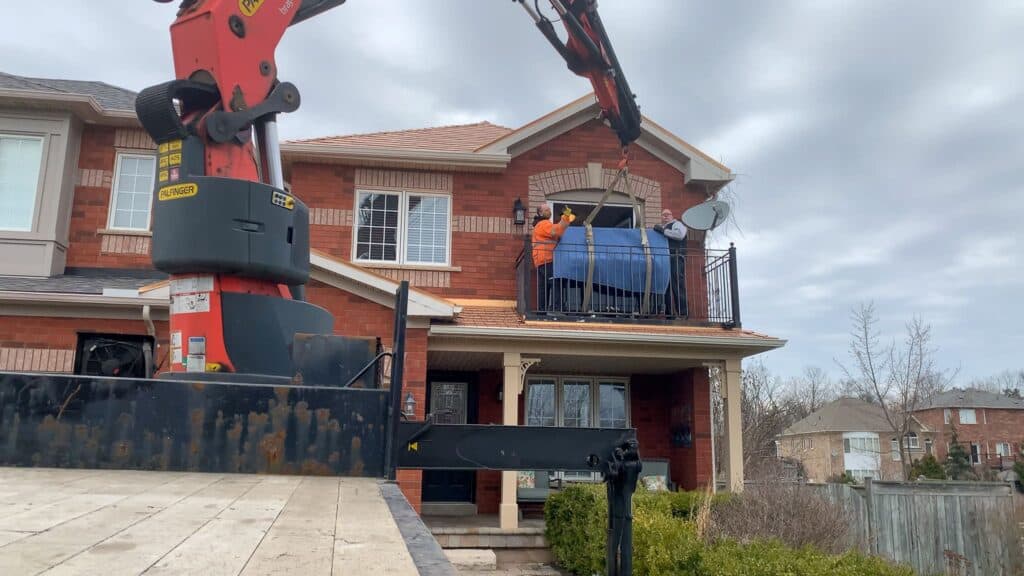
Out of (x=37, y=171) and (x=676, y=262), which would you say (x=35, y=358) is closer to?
(x=37, y=171)

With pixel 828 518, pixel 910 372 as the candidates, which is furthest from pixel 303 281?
pixel 910 372

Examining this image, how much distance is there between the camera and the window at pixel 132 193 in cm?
1172

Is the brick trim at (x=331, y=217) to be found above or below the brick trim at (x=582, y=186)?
below

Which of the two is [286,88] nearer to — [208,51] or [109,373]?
[208,51]

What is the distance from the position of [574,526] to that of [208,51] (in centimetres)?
638

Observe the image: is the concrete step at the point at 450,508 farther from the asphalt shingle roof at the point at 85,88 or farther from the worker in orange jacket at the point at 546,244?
A: the asphalt shingle roof at the point at 85,88

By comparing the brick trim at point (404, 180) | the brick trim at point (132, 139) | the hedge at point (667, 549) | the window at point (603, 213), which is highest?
the brick trim at point (132, 139)

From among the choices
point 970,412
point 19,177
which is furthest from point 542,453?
point 970,412

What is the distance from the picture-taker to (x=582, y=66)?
1173 centimetres

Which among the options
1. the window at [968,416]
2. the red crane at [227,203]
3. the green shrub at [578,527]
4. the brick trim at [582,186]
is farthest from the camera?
the window at [968,416]

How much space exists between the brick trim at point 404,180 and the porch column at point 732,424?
17.0ft

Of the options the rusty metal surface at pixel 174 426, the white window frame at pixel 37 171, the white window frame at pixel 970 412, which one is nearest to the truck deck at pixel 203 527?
the rusty metal surface at pixel 174 426

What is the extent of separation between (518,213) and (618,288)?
2081mm

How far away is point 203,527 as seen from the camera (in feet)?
7.18
